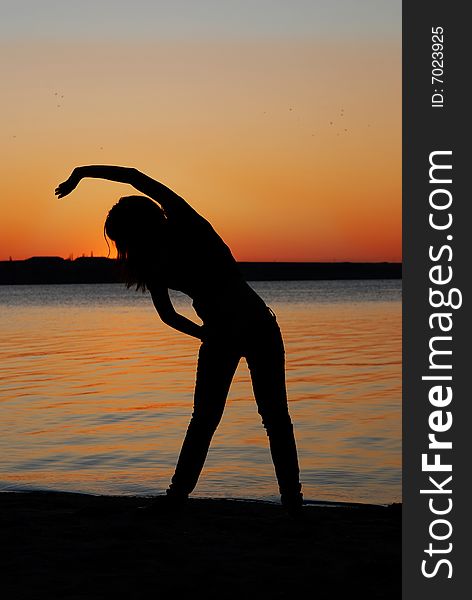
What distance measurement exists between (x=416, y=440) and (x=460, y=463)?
0.31 metres

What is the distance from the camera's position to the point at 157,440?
42.7ft

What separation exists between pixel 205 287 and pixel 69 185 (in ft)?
3.49

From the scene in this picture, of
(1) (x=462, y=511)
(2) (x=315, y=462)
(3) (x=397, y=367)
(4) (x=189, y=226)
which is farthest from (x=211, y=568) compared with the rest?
(3) (x=397, y=367)

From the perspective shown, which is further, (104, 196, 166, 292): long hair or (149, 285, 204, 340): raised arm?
(149, 285, 204, 340): raised arm

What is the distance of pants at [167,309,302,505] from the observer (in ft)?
20.4

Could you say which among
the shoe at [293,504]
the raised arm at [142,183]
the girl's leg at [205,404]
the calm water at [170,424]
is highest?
the raised arm at [142,183]

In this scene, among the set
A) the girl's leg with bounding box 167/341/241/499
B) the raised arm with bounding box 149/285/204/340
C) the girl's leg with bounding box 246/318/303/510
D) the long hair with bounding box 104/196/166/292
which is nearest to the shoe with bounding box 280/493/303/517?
the girl's leg with bounding box 246/318/303/510

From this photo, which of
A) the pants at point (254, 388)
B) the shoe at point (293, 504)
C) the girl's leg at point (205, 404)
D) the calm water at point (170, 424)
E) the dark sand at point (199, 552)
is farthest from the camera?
the calm water at point (170, 424)

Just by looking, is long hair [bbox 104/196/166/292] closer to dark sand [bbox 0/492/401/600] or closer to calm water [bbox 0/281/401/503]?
dark sand [bbox 0/492/401/600]

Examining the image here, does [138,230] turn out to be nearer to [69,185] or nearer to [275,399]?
[69,185]

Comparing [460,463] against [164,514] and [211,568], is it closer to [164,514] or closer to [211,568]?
[211,568]

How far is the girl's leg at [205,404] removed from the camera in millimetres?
6332

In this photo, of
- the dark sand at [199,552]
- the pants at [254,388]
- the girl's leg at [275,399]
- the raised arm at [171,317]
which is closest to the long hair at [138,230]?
the raised arm at [171,317]

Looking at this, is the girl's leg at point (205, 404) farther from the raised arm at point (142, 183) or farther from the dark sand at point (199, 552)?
the raised arm at point (142, 183)
